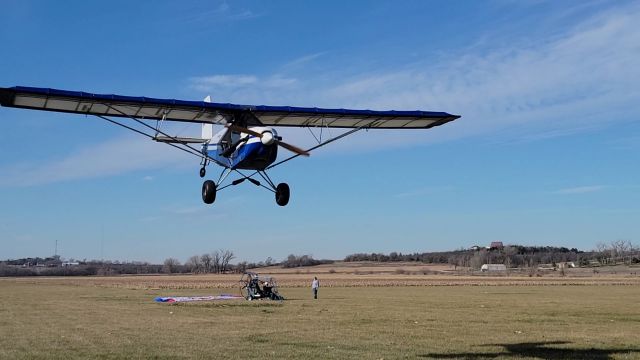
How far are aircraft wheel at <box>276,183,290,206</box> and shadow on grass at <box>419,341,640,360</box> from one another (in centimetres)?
551

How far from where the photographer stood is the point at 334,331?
22828 millimetres

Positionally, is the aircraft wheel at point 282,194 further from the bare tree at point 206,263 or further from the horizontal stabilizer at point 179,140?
the bare tree at point 206,263

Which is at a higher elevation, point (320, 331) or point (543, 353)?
point (320, 331)

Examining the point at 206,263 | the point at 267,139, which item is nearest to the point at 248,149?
the point at 267,139

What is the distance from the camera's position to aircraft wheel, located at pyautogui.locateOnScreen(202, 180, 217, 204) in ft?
59.6

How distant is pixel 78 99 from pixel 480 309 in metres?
23.6

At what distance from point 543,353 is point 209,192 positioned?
10.0 m

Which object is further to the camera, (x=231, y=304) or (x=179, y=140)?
(x=231, y=304)

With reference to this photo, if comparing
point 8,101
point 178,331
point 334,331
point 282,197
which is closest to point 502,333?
point 334,331

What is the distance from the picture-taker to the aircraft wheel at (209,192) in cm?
1817

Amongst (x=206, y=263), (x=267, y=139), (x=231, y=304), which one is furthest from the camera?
(x=206, y=263)

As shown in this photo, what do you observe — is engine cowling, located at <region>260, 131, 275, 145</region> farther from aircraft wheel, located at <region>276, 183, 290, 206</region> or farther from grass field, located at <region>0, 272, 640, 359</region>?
grass field, located at <region>0, 272, 640, 359</region>

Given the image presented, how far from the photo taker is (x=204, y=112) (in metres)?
18.5

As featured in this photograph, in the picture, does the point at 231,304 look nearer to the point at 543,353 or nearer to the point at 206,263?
the point at 543,353
